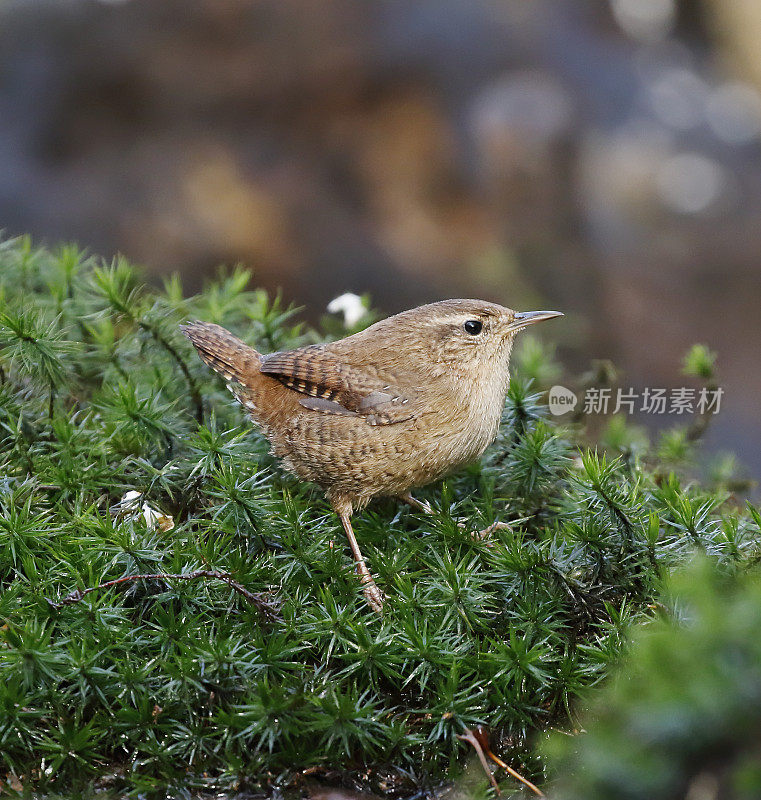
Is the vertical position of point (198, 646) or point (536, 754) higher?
point (198, 646)

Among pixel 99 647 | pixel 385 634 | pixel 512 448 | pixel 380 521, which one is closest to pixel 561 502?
pixel 512 448

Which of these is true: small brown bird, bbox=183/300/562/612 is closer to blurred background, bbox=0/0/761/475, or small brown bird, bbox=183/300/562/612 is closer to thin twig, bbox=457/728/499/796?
thin twig, bbox=457/728/499/796

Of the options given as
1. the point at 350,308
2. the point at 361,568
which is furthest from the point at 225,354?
the point at 361,568

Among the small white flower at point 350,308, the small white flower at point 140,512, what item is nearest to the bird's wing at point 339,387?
the small white flower at point 140,512

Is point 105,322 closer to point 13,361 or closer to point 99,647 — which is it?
point 13,361

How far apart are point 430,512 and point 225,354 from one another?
108 centimetres

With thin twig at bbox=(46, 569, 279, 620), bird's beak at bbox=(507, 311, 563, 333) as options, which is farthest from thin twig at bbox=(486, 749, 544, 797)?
bird's beak at bbox=(507, 311, 563, 333)

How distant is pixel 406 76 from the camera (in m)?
7.74

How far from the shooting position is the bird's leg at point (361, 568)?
2854 mm

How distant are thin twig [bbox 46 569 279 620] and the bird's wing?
93 cm

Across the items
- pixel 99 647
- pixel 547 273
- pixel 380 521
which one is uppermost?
pixel 99 647

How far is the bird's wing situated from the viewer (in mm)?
3369

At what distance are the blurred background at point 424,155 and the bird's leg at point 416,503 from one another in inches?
153

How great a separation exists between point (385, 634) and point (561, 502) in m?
0.94
